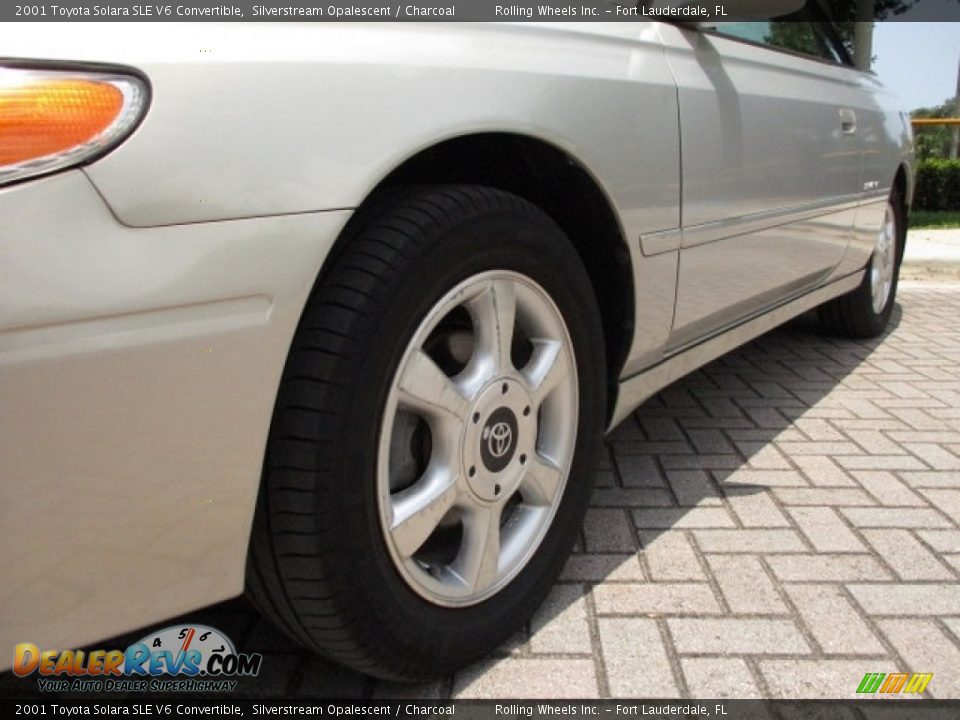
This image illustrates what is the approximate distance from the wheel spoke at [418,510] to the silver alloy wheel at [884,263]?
10.8 ft

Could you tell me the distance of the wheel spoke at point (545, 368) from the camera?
1.72m

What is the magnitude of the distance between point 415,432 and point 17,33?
2.91 ft

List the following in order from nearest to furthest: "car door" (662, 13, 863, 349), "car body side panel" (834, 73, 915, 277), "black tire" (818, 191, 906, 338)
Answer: "car door" (662, 13, 863, 349)
"car body side panel" (834, 73, 915, 277)
"black tire" (818, 191, 906, 338)

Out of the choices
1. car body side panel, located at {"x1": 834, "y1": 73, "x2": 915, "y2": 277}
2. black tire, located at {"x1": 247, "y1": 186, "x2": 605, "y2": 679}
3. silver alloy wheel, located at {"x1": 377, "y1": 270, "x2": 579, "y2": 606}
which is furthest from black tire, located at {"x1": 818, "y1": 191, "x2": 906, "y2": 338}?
black tire, located at {"x1": 247, "y1": 186, "x2": 605, "y2": 679}

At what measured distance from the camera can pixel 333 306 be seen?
131 cm

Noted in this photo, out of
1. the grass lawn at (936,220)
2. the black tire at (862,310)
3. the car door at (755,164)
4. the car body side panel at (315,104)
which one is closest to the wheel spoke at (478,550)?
the car body side panel at (315,104)

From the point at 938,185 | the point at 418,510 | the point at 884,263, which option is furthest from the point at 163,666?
the point at 938,185

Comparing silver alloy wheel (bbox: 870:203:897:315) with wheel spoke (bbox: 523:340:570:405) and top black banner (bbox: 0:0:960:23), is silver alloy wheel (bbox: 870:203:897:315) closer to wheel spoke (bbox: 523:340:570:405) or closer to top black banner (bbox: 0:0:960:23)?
top black banner (bbox: 0:0:960:23)

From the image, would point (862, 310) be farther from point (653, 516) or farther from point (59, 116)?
point (59, 116)

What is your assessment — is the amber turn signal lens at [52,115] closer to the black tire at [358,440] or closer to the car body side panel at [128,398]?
the car body side panel at [128,398]

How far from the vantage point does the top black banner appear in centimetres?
108

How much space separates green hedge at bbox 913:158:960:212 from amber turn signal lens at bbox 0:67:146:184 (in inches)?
462

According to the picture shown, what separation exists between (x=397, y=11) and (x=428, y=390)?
629mm

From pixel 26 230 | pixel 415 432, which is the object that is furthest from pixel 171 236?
pixel 415 432
